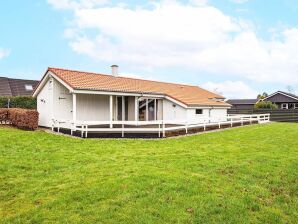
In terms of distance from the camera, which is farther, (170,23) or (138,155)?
(170,23)

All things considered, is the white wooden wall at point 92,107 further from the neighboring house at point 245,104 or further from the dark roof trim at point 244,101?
the dark roof trim at point 244,101

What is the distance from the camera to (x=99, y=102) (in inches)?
857

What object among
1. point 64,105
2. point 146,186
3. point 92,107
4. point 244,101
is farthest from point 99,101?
point 244,101

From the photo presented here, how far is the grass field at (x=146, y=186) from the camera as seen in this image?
18.7ft

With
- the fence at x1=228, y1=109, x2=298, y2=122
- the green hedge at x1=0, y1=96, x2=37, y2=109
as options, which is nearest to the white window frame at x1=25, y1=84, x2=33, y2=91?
the green hedge at x1=0, y1=96, x2=37, y2=109

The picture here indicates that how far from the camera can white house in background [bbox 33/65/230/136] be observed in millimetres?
19375

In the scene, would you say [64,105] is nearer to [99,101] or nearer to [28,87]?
[99,101]

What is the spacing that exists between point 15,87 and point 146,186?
137 ft

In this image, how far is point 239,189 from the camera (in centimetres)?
738

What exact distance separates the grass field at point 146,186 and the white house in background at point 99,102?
7.14 m

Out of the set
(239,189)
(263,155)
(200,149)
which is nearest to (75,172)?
(239,189)

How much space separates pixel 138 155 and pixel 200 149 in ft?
10.4

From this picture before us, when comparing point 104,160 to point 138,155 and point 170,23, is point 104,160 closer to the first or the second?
point 138,155

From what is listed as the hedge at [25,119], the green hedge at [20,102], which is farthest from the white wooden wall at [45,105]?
the green hedge at [20,102]
